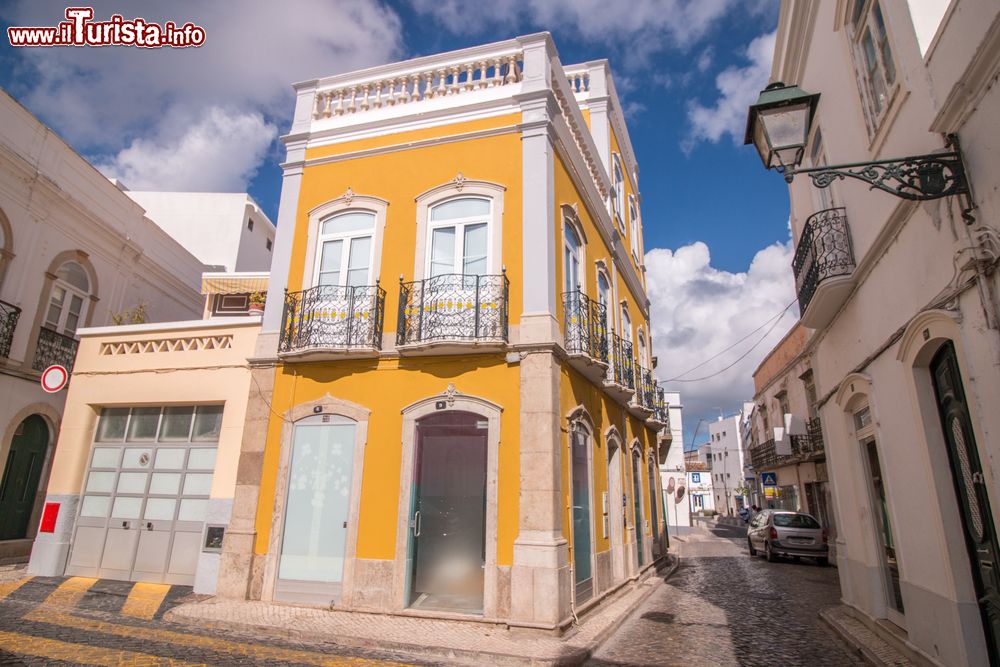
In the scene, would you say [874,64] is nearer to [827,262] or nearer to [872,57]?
[872,57]

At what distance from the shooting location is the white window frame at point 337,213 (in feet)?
30.7

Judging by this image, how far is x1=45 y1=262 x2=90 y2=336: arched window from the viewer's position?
1295cm

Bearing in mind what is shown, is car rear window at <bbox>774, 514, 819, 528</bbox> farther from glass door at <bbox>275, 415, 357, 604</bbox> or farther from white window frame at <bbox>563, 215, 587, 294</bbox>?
glass door at <bbox>275, 415, 357, 604</bbox>

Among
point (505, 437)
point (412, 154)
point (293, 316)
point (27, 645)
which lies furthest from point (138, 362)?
point (505, 437)

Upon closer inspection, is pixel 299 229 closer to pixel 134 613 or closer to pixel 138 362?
pixel 138 362

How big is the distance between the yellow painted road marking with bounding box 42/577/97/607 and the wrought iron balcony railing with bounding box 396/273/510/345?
6.01m

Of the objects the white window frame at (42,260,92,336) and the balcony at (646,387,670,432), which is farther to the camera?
the balcony at (646,387,670,432)

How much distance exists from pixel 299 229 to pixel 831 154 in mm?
8558

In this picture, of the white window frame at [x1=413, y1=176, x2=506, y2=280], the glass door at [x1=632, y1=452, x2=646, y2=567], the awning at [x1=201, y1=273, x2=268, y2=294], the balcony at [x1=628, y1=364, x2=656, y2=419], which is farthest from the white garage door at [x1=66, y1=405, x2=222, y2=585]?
the glass door at [x1=632, y1=452, x2=646, y2=567]

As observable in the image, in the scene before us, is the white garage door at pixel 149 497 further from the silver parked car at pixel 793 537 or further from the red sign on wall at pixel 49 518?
the silver parked car at pixel 793 537

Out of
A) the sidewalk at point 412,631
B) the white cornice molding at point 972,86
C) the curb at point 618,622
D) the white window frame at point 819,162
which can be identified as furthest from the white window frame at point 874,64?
the sidewalk at point 412,631

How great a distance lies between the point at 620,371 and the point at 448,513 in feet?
16.7

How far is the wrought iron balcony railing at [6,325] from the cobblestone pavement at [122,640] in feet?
17.5

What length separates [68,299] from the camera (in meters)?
13.3
